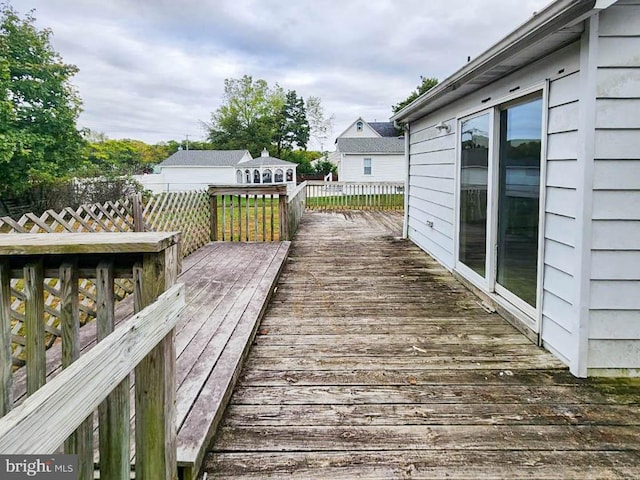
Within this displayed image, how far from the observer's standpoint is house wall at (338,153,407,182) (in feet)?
80.2

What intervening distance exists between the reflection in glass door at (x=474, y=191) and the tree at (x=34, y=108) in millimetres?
17744

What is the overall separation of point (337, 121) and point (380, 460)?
4418 centimetres

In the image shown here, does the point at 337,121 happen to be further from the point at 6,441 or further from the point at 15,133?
the point at 6,441

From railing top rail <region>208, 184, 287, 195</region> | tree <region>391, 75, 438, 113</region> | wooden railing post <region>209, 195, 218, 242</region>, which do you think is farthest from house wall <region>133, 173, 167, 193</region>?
tree <region>391, 75, 438, 113</region>

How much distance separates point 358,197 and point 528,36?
1285 cm

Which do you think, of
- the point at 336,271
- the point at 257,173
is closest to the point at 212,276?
the point at 336,271

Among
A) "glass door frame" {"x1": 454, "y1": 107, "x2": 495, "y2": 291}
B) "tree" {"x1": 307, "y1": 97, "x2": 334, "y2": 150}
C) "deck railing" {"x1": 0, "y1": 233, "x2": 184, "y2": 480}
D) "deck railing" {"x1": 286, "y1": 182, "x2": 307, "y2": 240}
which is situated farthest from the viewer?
"tree" {"x1": 307, "y1": 97, "x2": 334, "y2": 150}

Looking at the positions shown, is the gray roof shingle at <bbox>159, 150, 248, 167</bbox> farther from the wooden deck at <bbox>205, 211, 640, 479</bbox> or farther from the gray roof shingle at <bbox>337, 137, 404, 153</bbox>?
the wooden deck at <bbox>205, 211, 640, 479</bbox>

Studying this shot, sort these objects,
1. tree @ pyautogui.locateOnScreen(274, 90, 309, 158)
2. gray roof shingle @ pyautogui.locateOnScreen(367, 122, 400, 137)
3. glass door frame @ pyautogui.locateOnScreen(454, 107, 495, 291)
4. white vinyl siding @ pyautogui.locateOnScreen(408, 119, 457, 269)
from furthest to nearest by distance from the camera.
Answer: tree @ pyautogui.locateOnScreen(274, 90, 309, 158), gray roof shingle @ pyautogui.locateOnScreen(367, 122, 400, 137), white vinyl siding @ pyautogui.locateOnScreen(408, 119, 457, 269), glass door frame @ pyautogui.locateOnScreen(454, 107, 495, 291)

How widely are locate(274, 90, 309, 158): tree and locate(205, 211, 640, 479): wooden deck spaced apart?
1456 inches

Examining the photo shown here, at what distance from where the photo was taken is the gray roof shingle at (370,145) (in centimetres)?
2434

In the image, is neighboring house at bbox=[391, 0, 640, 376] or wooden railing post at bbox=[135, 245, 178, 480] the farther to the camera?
neighboring house at bbox=[391, 0, 640, 376]

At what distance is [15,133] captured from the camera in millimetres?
16984

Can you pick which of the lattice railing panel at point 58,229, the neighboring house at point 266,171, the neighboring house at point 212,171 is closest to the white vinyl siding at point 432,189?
the lattice railing panel at point 58,229
